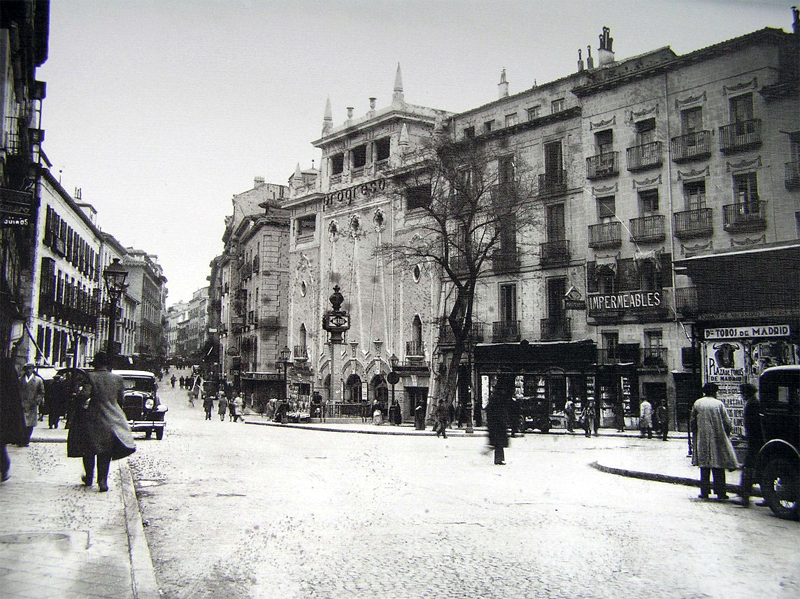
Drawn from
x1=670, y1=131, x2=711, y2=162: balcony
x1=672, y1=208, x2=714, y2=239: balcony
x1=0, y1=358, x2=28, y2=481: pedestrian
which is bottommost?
x1=0, y1=358, x2=28, y2=481: pedestrian

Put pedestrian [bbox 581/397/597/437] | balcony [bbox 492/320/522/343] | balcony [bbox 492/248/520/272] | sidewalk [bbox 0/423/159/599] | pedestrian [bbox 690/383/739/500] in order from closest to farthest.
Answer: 1. sidewalk [bbox 0/423/159/599]
2. pedestrian [bbox 690/383/739/500]
3. pedestrian [bbox 581/397/597/437]
4. balcony [bbox 492/320/522/343]
5. balcony [bbox 492/248/520/272]

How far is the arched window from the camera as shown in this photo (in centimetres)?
4428

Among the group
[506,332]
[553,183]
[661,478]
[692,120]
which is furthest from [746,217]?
[506,332]

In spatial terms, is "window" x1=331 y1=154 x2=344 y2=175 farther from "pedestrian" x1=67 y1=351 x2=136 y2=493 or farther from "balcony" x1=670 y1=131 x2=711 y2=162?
"pedestrian" x1=67 y1=351 x2=136 y2=493

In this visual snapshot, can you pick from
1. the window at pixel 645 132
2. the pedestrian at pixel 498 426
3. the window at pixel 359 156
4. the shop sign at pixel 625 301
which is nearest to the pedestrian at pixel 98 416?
the pedestrian at pixel 498 426

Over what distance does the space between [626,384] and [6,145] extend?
2584 centimetres

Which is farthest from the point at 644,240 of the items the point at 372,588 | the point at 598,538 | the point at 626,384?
the point at 372,588

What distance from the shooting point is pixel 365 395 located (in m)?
43.2

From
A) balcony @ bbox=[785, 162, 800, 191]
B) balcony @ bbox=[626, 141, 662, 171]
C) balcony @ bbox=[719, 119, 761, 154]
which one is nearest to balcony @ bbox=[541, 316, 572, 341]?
balcony @ bbox=[626, 141, 662, 171]

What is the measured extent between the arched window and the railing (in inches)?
620

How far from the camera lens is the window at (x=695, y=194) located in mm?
25125

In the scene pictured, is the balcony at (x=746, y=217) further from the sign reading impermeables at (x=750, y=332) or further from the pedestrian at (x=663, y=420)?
the sign reading impermeables at (x=750, y=332)

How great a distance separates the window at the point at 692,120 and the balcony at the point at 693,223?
2653 mm

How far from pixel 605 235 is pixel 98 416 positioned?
82.1 ft
